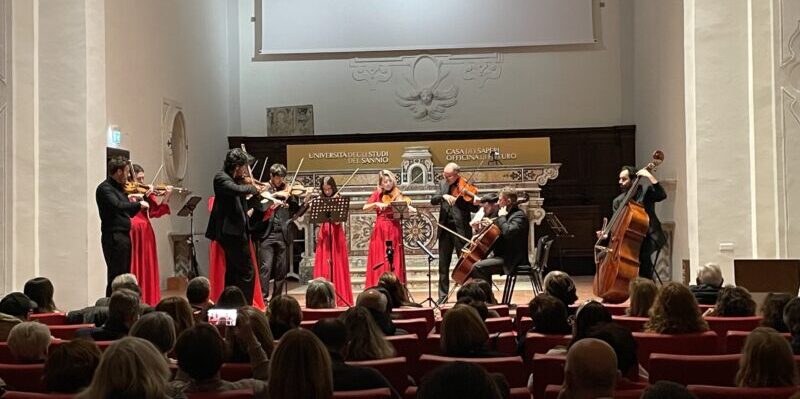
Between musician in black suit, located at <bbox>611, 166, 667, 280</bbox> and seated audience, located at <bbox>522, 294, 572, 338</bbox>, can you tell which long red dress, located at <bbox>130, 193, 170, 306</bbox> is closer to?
musician in black suit, located at <bbox>611, 166, 667, 280</bbox>

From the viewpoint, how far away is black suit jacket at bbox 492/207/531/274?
9.19 metres

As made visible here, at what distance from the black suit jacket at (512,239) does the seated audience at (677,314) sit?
4.42m

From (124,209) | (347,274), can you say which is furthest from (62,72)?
(347,274)

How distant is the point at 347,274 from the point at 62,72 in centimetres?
377

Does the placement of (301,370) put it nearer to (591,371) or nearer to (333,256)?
(591,371)

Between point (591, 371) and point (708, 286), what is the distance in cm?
402

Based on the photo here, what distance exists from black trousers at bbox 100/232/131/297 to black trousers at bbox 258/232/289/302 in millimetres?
1743

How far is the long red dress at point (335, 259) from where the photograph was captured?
10211 millimetres

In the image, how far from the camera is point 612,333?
11.7 ft

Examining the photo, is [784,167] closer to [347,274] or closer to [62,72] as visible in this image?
[347,274]

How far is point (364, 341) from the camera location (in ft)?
13.5

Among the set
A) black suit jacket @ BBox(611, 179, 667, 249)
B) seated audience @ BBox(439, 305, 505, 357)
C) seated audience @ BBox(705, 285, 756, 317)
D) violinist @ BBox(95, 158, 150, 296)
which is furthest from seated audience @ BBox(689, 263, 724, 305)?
violinist @ BBox(95, 158, 150, 296)

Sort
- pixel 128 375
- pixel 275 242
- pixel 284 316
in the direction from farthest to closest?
1. pixel 275 242
2. pixel 284 316
3. pixel 128 375

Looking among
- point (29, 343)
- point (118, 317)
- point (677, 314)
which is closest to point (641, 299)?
point (677, 314)
